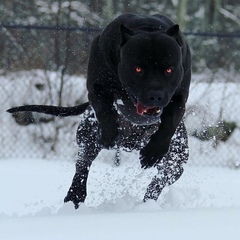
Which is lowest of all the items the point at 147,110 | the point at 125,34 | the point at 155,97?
the point at 147,110

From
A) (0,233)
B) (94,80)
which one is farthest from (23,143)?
(0,233)

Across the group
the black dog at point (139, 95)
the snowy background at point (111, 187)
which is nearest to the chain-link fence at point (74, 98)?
the snowy background at point (111, 187)

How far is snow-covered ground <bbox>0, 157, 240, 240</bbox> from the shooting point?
106 inches

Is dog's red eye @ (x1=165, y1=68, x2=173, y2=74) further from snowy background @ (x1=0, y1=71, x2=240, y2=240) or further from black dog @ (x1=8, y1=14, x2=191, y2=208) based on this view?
snowy background @ (x1=0, y1=71, x2=240, y2=240)

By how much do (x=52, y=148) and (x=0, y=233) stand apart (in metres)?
4.35

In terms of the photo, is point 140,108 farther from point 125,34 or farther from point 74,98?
point 74,98

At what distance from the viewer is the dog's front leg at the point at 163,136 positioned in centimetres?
374

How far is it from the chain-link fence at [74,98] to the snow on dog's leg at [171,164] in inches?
87.3

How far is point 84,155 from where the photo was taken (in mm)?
4371

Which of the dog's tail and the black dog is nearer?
the black dog

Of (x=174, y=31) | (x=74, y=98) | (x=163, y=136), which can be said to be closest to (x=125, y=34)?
(x=174, y=31)

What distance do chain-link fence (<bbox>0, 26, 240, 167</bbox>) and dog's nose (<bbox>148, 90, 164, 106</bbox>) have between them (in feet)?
10.3

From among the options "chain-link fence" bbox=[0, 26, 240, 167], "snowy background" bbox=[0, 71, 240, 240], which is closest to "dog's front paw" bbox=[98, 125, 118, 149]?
"snowy background" bbox=[0, 71, 240, 240]

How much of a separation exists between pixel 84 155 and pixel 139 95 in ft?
3.07
